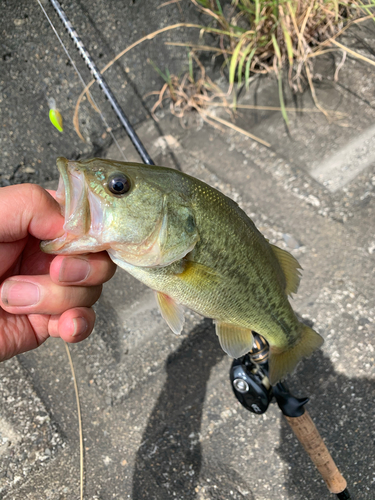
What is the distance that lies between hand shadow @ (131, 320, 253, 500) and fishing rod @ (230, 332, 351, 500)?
517 mm

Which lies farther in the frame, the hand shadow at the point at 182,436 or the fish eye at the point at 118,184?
the hand shadow at the point at 182,436

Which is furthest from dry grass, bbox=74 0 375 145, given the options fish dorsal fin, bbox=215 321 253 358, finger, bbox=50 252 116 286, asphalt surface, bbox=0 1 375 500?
finger, bbox=50 252 116 286

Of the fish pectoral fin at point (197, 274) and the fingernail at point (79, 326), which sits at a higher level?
the fish pectoral fin at point (197, 274)

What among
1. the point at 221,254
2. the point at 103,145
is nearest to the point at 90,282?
the point at 221,254

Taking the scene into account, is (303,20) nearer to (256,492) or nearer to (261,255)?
(261,255)

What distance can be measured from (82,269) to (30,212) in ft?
0.93

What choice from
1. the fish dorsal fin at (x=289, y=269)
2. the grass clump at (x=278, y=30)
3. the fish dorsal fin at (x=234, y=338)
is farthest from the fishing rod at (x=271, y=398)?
the grass clump at (x=278, y=30)

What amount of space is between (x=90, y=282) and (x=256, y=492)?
1.50 metres

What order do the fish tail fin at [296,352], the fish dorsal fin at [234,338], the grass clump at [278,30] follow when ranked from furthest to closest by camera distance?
the grass clump at [278,30] → the fish tail fin at [296,352] → the fish dorsal fin at [234,338]

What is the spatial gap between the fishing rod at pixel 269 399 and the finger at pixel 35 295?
33.0 inches

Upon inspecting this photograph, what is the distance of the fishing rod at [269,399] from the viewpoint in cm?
172

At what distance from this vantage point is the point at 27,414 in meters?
2.18

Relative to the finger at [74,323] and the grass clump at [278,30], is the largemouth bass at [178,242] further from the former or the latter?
the grass clump at [278,30]

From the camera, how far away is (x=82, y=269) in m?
1.47
